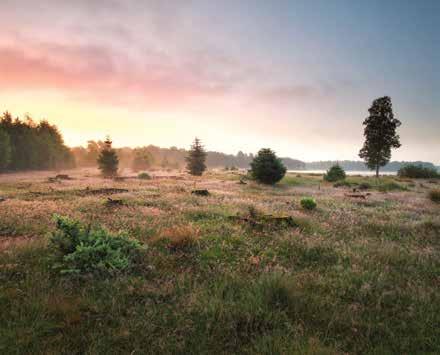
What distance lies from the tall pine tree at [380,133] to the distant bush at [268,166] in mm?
26558

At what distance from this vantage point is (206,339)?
3.77 m

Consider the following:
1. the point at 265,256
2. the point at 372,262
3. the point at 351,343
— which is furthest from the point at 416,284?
the point at 265,256

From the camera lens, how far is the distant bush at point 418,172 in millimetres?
51656

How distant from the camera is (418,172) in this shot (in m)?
52.4

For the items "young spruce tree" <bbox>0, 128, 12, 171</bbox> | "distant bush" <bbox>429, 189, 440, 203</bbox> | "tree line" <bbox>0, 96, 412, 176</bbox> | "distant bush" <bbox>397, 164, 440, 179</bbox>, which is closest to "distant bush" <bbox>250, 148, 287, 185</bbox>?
"tree line" <bbox>0, 96, 412, 176</bbox>

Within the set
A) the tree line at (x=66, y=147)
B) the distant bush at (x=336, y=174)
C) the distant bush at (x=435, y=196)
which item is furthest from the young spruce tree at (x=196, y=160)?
the distant bush at (x=435, y=196)

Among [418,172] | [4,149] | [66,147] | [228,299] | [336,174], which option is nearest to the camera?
[228,299]

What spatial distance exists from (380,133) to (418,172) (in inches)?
556

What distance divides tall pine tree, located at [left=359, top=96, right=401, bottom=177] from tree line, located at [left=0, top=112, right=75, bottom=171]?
7780cm

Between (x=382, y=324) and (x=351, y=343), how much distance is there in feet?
2.52

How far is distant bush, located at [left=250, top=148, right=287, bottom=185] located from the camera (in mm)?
31781

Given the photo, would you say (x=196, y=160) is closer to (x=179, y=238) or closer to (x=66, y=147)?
(x=179, y=238)

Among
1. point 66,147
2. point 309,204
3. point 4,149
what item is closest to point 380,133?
point 309,204

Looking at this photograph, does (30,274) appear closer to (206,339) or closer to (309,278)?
(206,339)
